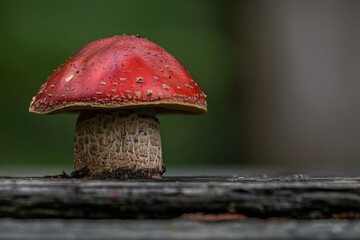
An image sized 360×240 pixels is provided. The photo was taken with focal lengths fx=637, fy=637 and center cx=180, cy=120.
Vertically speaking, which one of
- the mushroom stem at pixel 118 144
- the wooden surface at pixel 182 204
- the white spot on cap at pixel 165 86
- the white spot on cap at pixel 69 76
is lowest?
the wooden surface at pixel 182 204

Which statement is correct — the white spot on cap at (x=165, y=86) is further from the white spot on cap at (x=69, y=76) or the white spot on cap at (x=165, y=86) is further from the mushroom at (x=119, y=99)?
the white spot on cap at (x=69, y=76)

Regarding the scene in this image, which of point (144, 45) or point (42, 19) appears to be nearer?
point (144, 45)

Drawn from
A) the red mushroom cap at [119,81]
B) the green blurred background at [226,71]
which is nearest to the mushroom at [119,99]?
the red mushroom cap at [119,81]

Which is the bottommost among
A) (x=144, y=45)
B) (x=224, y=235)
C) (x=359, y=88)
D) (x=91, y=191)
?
(x=224, y=235)

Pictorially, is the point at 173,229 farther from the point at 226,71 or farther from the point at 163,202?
the point at 226,71

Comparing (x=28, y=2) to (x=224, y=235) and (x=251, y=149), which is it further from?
(x=224, y=235)

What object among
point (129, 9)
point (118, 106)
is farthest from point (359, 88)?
point (118, 106)
